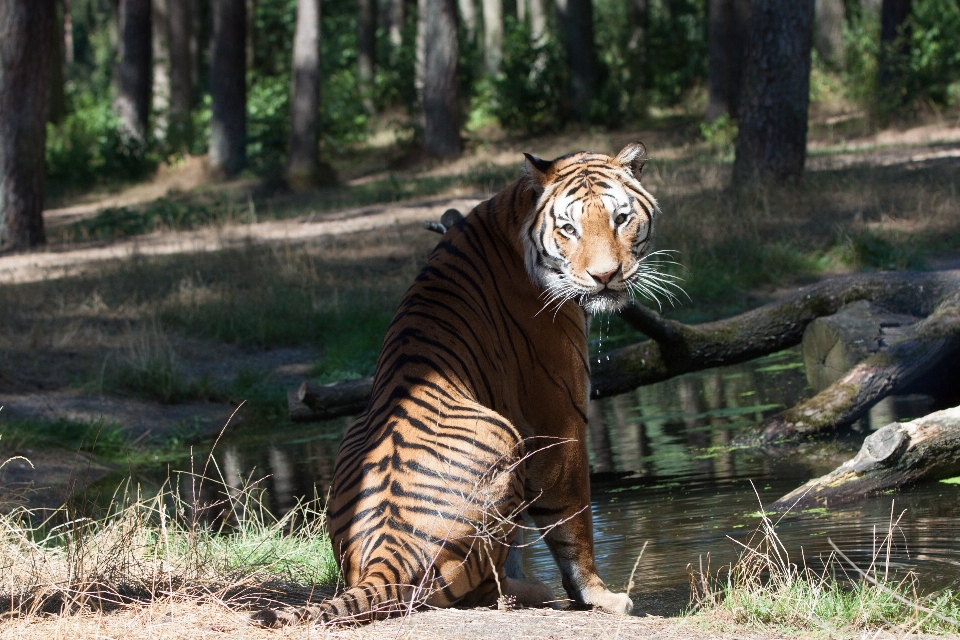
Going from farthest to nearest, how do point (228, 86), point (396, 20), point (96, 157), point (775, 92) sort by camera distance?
point (396, 20)
point (96, 157)
point (228, 86)
point (775, 92)

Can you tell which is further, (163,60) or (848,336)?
(163,60)

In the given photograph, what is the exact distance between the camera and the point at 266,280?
12.5 metres

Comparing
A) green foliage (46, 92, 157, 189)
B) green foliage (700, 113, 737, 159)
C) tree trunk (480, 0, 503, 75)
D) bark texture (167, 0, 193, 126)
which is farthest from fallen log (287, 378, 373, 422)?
bark texture (167, 0, 193, 126)

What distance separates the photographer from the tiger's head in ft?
13.9

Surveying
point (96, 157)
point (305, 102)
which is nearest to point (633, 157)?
point (305, 102)

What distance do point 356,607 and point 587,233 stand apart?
1.70 metres

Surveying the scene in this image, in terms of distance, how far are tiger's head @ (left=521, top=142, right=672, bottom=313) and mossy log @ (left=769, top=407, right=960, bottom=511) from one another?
190cm

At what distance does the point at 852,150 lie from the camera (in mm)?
18203

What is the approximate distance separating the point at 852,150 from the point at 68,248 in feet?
40.9

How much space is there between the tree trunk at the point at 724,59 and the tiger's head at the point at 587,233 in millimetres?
18042

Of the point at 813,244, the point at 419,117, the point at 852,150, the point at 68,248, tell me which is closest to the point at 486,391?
the point at 813,244

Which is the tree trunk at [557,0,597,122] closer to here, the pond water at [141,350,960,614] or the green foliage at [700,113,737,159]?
the green foliage at [700,113,737,159]

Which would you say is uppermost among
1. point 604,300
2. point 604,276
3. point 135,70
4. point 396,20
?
point 396,20

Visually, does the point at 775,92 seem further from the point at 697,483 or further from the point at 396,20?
the point at 396,20
